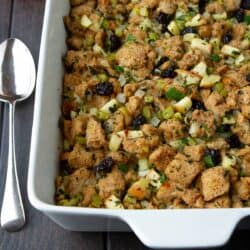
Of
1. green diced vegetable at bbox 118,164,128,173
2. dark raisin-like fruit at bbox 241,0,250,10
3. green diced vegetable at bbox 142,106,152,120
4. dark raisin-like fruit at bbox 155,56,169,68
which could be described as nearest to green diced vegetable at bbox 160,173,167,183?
green diced vegetable at bbox 118,164,128,173

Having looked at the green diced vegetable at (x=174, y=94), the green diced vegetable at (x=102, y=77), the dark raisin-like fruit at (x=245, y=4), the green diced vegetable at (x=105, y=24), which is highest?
the dark raisin-like fruit at (x=245, y=4)

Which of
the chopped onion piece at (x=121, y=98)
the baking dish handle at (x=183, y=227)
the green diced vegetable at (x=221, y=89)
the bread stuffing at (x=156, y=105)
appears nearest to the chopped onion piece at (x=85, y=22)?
the bread stuffing at (x=156, y=105)

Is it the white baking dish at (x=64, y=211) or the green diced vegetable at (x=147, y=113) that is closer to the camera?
the white baking dish at (x=64, y=211)

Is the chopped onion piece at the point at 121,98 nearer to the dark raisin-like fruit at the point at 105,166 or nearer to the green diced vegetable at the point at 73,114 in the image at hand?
the green diced vegetable at the point at 73,114

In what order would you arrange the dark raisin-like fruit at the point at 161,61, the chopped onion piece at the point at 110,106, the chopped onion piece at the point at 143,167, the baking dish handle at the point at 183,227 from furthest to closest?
the dark raisin-like fruit at the point at 161,61 < the chopped onion piece at the point at 110,106 < the chopped onion piece at the point at 143,167 < the baking dish handle at the point at 183,227

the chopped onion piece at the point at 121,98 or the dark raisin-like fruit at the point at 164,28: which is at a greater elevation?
the dark raisin-like fruit at the point at 164,28

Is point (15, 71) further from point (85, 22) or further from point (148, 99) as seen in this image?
point (148, 99)

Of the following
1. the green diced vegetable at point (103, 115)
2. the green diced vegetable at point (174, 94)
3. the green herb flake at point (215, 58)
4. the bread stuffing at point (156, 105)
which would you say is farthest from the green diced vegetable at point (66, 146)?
the green herb flake at point (215, 58)

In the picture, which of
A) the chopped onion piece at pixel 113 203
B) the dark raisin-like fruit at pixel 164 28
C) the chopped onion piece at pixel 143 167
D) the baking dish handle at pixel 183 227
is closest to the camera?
the baking dish handle at pixel 183 227
